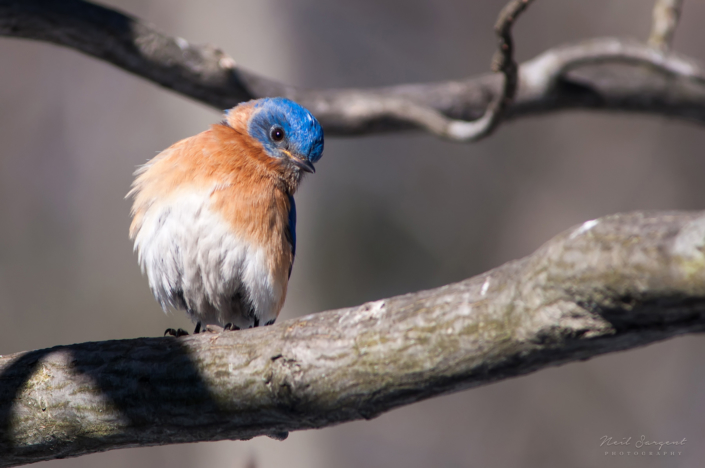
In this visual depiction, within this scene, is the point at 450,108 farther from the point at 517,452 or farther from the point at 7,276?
the point at 7,276

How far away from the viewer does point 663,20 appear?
448 centimetres

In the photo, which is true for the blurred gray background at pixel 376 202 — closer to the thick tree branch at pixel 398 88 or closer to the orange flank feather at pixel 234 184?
the thick tree branch at pixel 398 88

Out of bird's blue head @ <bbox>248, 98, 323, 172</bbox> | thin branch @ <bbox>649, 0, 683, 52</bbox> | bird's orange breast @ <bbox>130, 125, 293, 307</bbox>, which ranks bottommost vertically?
bird's orange breast @ <bbox>130, 125, 293, 307</bbox>

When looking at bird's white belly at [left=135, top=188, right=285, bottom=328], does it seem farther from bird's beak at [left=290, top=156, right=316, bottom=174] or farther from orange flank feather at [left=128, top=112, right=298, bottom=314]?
bird's beak at [left=290, top=156, right=316, bottom=174]

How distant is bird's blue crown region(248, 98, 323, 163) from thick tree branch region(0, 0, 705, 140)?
26cm

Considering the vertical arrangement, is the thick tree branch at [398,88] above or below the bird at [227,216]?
above

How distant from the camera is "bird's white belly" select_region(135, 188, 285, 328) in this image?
10.4 ft

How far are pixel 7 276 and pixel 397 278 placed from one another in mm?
4736

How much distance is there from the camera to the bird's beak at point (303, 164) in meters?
3.60

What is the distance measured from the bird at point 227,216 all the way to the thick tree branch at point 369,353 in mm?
844

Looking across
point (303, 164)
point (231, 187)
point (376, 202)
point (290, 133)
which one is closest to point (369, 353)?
point (231, 187)

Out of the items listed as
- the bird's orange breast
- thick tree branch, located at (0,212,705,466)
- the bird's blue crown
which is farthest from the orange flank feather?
thick tree branch, located at (0,212,705,466)

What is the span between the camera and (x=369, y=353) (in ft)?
6.03

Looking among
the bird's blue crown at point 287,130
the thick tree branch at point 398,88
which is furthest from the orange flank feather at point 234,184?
the thick tree branch at point 398,88
